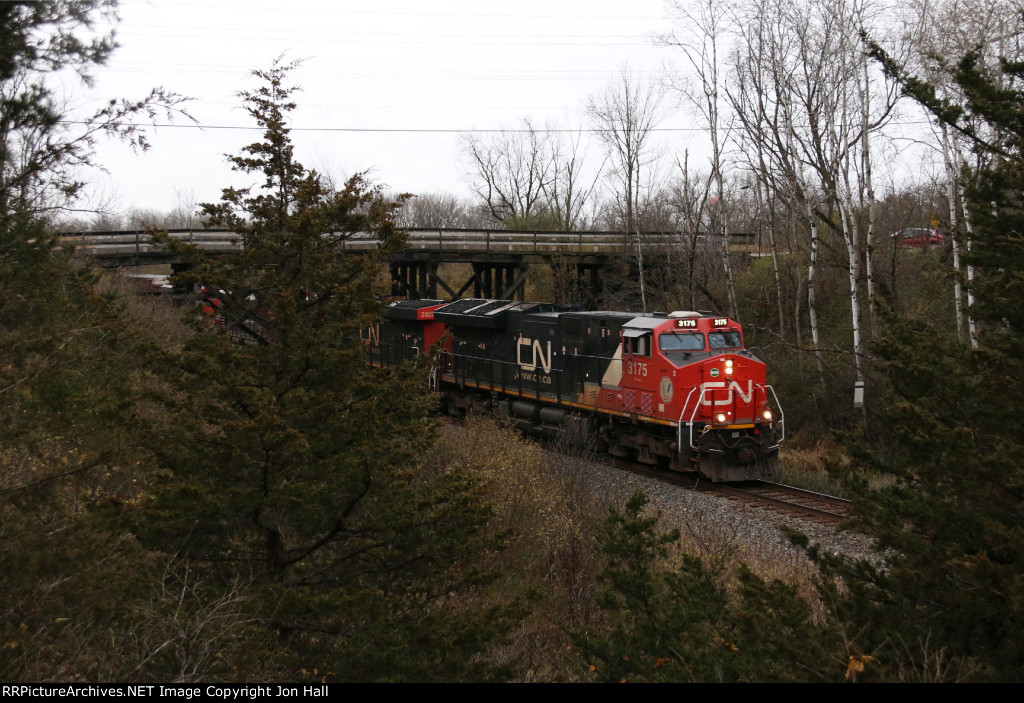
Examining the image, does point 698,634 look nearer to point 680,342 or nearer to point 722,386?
point 722,386

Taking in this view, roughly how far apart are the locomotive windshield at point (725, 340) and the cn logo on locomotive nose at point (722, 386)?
81cm

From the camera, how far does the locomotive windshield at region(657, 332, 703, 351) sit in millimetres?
15578

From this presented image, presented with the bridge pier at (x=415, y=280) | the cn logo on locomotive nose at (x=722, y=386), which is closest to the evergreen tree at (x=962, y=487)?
the cn logo on locomotive nose at (x=722, y=386)

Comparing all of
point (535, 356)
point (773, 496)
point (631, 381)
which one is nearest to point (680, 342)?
point (631, 381)

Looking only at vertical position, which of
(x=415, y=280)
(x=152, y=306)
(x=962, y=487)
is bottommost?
(x=962, y=487)

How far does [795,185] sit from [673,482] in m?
10.3

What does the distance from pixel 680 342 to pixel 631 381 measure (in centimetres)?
136

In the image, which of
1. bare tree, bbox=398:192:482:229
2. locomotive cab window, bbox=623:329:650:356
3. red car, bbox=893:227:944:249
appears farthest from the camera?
bare tree, bbox=398:192:482:229

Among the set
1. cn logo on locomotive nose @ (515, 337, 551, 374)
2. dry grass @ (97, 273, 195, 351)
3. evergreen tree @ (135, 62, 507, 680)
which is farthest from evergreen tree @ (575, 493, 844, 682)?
dry grass @ (97, 273, 195, 351)

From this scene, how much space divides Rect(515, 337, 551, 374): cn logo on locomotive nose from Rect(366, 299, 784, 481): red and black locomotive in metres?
0.03

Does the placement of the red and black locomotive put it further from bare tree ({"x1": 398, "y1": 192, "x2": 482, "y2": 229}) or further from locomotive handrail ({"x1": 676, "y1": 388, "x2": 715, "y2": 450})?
bare tree ({"x1": 398, "y1": 192, "x2": 482, "y2": 229})

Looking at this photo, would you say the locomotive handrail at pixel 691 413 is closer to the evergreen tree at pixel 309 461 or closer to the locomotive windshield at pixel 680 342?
the locomotive windshield at pixel 680 342

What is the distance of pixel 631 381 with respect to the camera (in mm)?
16328

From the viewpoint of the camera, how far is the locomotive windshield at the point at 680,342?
1558 cm
